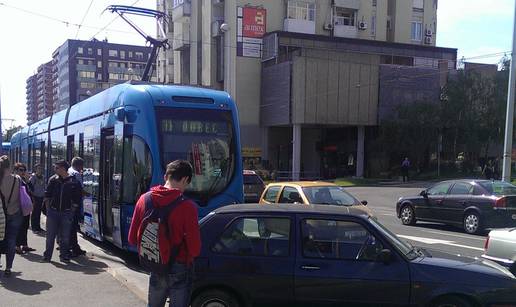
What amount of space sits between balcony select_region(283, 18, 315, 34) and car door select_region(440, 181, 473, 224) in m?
38.2

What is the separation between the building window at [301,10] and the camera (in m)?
52.0

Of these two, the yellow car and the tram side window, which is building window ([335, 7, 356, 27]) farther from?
the tram side window

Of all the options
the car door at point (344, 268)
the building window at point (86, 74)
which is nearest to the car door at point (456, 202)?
the car door at point (344, 268)

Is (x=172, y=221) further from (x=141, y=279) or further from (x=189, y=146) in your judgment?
(x=189, y=146)

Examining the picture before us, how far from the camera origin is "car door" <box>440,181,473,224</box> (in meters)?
14.9

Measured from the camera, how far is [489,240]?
7.66 m

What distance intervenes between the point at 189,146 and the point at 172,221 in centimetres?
554

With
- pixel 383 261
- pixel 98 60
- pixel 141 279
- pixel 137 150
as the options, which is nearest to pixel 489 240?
pixel 383 261

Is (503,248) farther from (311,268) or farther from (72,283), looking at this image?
(72,283)

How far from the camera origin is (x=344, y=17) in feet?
182

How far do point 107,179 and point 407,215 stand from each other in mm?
10033

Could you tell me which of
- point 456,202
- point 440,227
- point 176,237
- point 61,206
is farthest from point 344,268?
point 440,227

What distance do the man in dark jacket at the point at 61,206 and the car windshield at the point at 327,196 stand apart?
493 centimetres

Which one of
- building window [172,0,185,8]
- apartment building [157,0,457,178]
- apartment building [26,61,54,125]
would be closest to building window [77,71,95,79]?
apartment building [26,61,54,125]
